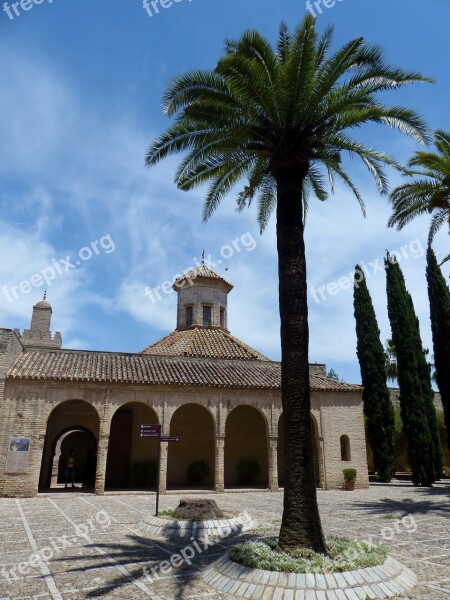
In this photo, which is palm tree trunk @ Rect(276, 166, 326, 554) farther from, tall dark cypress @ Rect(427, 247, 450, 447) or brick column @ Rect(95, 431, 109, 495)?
tall dark cypress @ Rect(427, 247, 450, 447)

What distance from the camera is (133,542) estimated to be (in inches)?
376

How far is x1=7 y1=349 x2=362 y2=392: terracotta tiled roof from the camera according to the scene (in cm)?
1977

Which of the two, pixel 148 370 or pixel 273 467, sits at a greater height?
pixel 148 370

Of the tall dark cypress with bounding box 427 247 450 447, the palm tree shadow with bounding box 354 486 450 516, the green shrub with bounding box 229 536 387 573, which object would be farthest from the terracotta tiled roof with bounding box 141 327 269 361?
the green shrub with bounding box 229 536 387 573

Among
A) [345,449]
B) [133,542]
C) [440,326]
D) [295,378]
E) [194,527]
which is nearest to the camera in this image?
[295,378]

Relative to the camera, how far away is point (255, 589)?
20.1ft

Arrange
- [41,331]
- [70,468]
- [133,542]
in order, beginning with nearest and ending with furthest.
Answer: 1. [133,542]
2. [70,468]
3. [41,331]

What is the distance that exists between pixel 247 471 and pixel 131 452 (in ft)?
19.6

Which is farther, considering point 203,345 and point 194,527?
point 203,345

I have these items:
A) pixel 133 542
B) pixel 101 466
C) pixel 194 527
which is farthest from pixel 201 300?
pixel 133 542

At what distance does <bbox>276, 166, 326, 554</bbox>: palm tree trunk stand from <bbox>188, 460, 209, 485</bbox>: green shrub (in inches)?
648

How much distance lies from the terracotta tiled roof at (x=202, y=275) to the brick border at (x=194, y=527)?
2005cm

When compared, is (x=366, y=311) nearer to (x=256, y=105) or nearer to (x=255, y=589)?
(x=256, y=105)

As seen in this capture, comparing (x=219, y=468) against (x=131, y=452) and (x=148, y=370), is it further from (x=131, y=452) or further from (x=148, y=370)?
(x=148, y=370)
